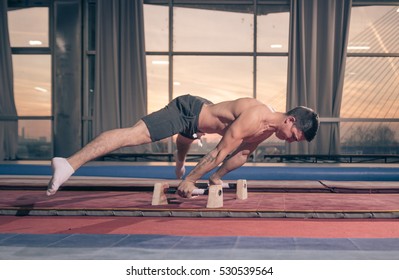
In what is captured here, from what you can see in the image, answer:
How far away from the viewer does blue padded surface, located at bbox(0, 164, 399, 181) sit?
587 cm

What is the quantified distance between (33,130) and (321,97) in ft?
17.7

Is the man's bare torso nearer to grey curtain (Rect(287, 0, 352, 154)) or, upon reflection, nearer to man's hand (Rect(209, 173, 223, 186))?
man's hand (Rect(209, 173, 223, 186))

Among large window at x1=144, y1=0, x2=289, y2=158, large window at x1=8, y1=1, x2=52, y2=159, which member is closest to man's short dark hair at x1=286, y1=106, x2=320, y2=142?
large window at x1=144, y1=0, x2=289, y2=158

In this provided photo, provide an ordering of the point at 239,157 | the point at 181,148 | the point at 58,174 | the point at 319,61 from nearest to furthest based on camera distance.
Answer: the point at 58,174, the point at 239,157, the point at 181,148, the point at 319,61

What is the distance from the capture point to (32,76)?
9.75 meters

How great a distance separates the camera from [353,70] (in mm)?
9609

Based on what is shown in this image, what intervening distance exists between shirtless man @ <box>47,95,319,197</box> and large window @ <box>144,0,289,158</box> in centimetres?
570

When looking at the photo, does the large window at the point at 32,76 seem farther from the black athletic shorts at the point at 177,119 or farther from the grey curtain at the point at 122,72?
the black athletic shorts at the point at 177,119

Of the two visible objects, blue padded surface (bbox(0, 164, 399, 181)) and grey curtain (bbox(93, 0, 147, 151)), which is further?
grey curtain (bbox(93, 0, 147, 151))

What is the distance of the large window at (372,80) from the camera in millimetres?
9164

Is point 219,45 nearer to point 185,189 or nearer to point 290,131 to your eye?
point 290,131

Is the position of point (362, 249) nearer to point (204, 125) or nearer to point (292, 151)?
point (204, 125)

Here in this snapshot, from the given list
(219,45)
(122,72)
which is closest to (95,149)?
(122,72)

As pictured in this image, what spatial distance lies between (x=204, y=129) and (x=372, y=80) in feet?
24.2
